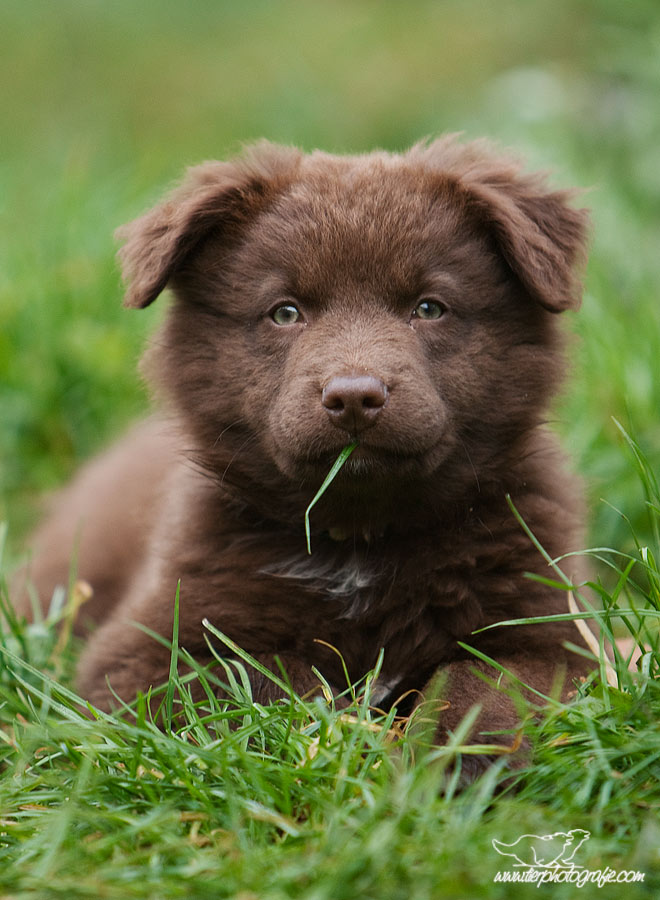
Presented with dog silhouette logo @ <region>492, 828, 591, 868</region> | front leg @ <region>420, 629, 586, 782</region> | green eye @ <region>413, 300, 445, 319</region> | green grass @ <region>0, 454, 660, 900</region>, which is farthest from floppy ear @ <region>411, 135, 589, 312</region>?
dog silhouette logo @ <region>492, 828, 591, 868</region>

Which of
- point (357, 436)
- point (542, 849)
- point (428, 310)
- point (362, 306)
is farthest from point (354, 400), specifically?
point (542, 849)

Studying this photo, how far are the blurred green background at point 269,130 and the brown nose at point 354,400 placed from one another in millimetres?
916

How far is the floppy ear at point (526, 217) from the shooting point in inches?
129

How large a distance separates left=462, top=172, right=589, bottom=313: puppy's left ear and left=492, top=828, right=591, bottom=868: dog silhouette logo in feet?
5.07

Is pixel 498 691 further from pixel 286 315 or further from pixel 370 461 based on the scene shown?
pixel 286 315

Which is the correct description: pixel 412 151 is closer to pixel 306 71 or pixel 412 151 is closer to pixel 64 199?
pixel 64 199

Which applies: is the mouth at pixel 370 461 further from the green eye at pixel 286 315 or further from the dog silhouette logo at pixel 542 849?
the dog silhouette logo at pixel 542 849

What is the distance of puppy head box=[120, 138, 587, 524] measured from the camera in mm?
3066

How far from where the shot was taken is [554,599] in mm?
3268

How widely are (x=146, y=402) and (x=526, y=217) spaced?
9.60ft

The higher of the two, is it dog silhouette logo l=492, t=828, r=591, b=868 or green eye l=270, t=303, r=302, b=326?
green eye l=270, t=303, r=302, b=326

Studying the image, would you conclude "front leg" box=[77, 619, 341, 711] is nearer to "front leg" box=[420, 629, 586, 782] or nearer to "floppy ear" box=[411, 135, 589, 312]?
"front leg" box=[420, 629, 586, 782]

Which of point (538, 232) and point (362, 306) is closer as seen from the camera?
point (362, 306)

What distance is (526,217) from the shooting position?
3381mm
